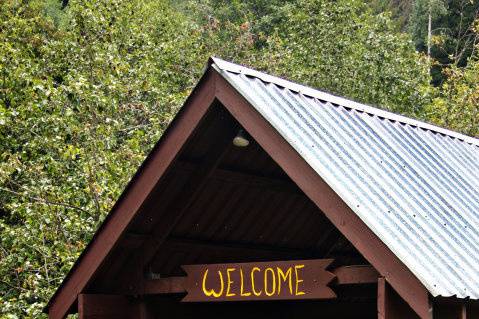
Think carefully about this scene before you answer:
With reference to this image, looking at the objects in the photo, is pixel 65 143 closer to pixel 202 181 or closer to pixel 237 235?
pixel 237 235

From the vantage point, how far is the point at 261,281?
246 inches

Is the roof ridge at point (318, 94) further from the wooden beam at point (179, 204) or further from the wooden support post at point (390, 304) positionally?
the wooden support post at point (390, 304)

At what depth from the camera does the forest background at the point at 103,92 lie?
11492 millimetres

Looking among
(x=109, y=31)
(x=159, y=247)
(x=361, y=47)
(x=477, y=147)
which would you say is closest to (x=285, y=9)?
(x=361, y=47)

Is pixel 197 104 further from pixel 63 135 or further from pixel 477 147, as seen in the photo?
pixel 63 135

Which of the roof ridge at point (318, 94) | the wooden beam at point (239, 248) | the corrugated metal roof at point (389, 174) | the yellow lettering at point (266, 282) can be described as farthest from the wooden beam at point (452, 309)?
the wooden beam at point (239, 248)

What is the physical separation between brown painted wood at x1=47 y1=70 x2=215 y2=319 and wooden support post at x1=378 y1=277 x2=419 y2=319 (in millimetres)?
1732

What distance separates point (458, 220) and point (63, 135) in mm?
7733

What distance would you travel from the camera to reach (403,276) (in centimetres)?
500

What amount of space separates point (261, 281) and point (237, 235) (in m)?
1.36

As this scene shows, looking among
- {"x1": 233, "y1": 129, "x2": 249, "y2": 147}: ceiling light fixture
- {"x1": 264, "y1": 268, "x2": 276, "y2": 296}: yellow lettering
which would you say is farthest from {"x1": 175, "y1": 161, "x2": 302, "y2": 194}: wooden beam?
{"x1": 264, "y1": 268, "x2": 276, "y2": 296}: yellow lettering

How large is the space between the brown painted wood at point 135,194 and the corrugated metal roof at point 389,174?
0.28 meters

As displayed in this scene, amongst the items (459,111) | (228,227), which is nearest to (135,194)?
(228,227)

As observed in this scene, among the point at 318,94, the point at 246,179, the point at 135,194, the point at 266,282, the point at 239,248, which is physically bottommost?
the point at 266,282
